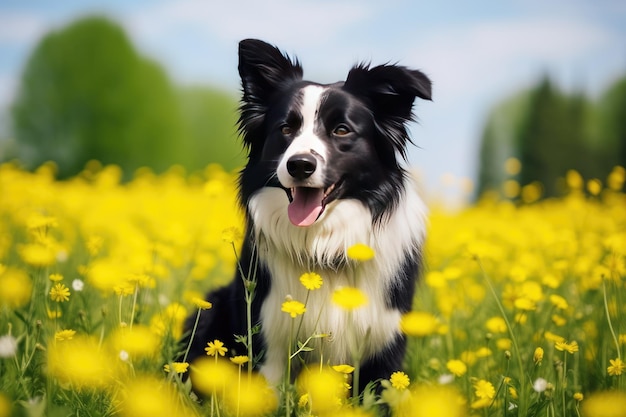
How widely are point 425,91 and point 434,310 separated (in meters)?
1.77

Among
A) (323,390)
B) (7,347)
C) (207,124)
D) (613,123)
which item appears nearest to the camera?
(323,390)

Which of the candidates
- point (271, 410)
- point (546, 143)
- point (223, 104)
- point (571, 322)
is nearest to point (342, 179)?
point (271, 410)

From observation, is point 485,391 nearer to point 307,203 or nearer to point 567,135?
point 307,203

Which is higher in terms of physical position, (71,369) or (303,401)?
(71,369)

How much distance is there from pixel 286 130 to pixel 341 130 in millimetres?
271

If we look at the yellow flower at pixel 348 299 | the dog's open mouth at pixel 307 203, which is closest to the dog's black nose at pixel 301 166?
the dog's open mouth at pixel 307 203

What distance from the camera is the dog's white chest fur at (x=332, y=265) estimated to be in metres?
2.75

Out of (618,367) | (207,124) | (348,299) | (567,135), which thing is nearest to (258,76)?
(348,299)

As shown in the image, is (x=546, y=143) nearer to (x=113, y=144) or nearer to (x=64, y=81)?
(x=113, y=144)

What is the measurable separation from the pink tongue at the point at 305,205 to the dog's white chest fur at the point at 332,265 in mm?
88

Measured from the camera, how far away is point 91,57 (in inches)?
950

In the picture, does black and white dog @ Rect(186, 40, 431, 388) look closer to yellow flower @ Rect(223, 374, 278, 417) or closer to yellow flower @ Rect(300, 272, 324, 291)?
yellow flower @ Rect(223, 374, 278, 417)

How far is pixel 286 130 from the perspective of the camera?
2.91 metres

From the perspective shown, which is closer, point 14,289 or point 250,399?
point 250,399
